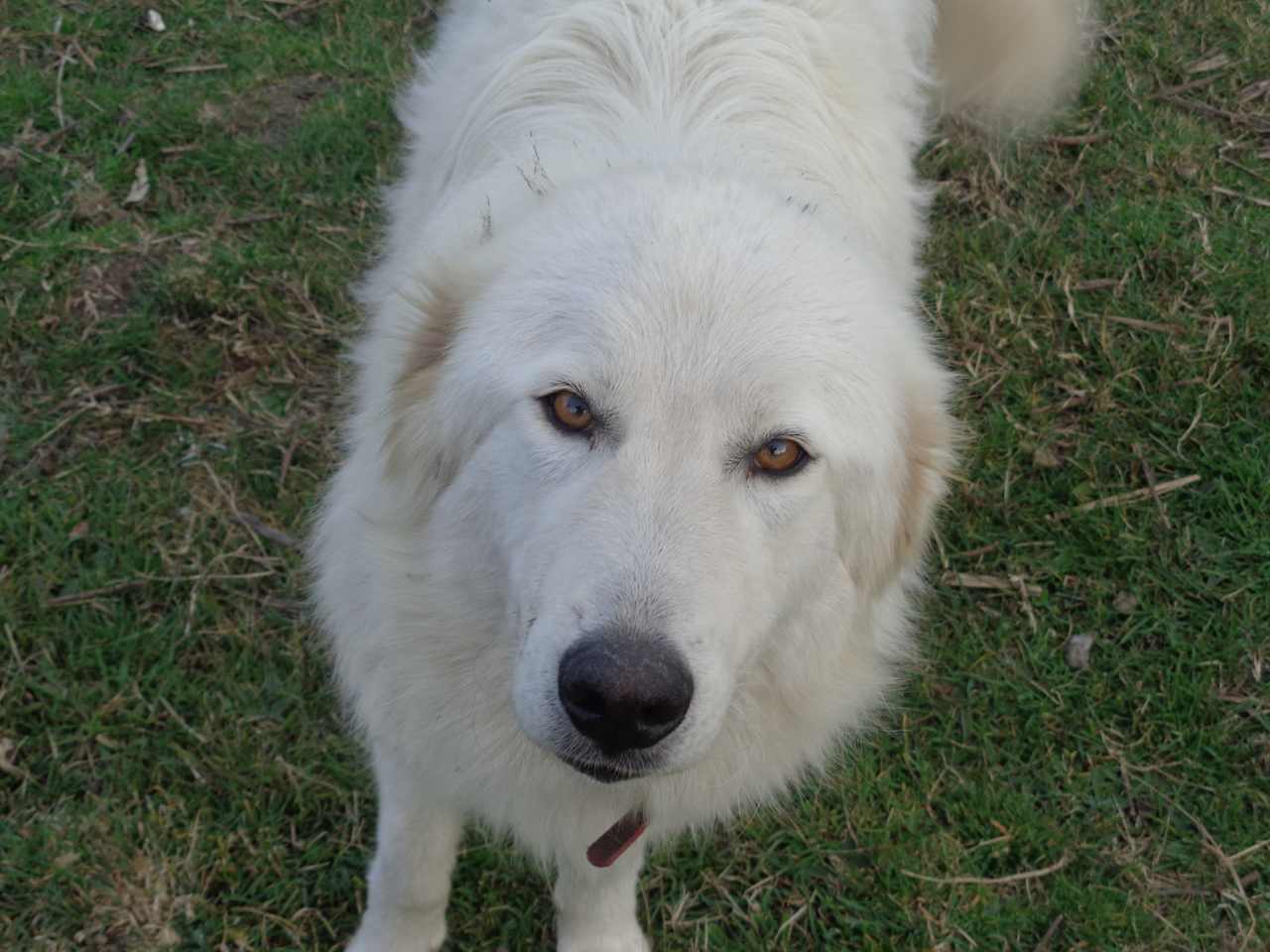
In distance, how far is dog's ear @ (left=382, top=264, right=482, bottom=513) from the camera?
2184 mm

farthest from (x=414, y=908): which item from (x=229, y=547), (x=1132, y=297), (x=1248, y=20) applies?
(x=1248, y=20)

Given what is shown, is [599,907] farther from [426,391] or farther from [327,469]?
[327,469]

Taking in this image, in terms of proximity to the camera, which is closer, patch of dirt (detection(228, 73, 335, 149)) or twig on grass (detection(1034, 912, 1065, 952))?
twig on grass (detection(1034, 912, 1065, 952))

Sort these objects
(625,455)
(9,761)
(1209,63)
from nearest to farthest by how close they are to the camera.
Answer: (625,455), (9,761), (1209,63)

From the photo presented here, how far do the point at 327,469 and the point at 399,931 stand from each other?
1521mm

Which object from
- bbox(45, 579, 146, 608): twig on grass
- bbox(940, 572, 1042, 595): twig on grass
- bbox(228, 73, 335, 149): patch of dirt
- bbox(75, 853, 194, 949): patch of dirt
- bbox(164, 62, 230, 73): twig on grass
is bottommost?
bbox(75, 853, 194, 949): patch of dirt

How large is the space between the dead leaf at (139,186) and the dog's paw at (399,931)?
278cm

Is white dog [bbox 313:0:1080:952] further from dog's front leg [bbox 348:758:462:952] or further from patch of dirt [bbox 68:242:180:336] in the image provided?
patch of dirt [bbox 68:242:180:336]

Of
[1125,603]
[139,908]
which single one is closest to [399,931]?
[139,908]

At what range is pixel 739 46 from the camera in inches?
114

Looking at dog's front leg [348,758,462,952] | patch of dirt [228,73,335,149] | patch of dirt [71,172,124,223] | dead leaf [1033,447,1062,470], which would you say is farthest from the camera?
patch of dirt [228,73,335,149]

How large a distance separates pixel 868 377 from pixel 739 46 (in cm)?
119

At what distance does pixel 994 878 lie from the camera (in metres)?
3.16

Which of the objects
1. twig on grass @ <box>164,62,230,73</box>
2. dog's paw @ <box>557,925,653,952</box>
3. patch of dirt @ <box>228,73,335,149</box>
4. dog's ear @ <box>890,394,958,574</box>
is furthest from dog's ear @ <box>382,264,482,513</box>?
twig on grass @ <box>164,62,230,73</box>
